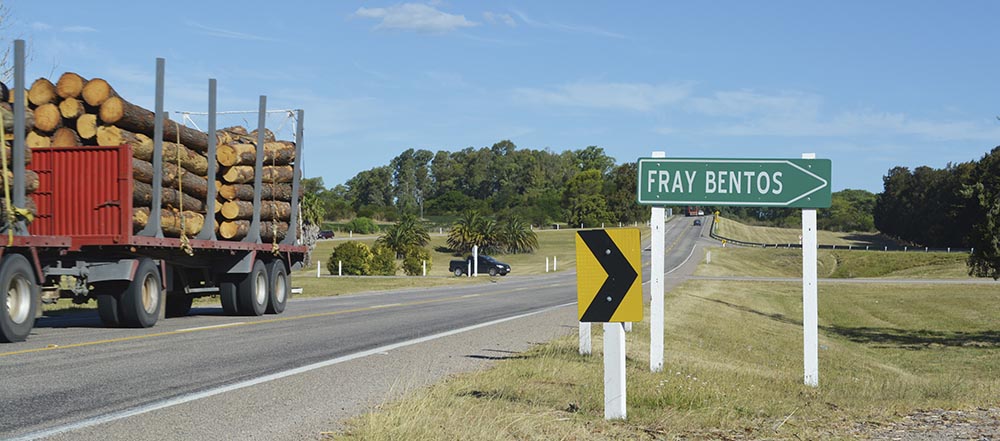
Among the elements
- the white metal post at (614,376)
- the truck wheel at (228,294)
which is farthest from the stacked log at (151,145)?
the white metal post at (614,376)

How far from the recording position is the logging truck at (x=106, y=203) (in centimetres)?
1278

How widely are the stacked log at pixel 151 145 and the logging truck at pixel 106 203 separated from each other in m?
0.02

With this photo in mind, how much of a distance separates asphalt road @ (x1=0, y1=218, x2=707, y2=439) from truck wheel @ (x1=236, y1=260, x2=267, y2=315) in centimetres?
51

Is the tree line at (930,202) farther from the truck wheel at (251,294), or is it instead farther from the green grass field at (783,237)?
the truck wheel at (251,294)

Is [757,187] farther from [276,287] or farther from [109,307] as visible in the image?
[276,287]

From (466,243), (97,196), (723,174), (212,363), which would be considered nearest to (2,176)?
(97,196)

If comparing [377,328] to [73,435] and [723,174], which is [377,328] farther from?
[73,435]

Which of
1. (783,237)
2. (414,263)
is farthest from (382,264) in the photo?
(783,237)

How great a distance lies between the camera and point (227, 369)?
10.0 meters

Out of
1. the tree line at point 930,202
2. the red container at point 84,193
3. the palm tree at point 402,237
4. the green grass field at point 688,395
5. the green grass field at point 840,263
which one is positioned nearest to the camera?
the green grass field at point 688,395

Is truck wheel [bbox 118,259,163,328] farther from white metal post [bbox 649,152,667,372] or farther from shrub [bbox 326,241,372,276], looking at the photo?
shrub [bbox 326,241,372,276]

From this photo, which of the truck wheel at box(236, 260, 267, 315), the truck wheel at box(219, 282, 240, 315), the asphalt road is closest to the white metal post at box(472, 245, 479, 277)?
the truck wheel at box(236, 260, 267, 315)

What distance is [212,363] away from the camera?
10.4 metres

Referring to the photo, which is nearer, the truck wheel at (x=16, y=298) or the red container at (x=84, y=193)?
the truck wheel at (x=16, y=298)
